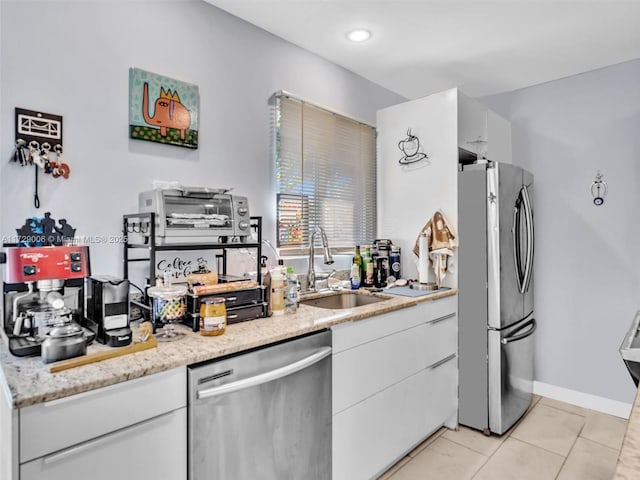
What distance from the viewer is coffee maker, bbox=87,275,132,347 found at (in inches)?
47.2

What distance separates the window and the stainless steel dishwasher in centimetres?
95

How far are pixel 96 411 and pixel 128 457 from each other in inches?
6.7

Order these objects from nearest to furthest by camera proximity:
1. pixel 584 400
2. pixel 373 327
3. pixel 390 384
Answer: pixel 373 327
pixel 390 384
pixel 584 400

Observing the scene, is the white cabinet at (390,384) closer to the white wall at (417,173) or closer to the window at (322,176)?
the white wall at (417,173)

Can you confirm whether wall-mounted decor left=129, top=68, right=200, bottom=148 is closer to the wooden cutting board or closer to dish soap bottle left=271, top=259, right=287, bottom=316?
dish soap bottle left=271, top=259, right=287, bottom=316

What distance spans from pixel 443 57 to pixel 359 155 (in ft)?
2.89

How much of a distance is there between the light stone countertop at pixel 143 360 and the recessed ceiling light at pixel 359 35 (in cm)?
170

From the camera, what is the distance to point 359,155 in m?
2.89

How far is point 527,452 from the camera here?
7.45 ft

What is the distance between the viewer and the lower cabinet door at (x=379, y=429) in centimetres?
173

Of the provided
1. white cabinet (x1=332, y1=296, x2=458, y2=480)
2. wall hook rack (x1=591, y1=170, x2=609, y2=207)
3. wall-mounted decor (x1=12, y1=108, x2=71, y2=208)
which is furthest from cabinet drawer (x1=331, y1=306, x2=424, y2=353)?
wall hook rack (x1=591, y1=170, x2=609, y2=207)

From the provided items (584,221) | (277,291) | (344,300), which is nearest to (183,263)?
(277,291)

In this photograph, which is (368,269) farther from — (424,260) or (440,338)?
(440,338)

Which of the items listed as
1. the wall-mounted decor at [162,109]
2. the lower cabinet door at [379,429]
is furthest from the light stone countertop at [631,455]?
the wall-mounted decor at [162,109]
